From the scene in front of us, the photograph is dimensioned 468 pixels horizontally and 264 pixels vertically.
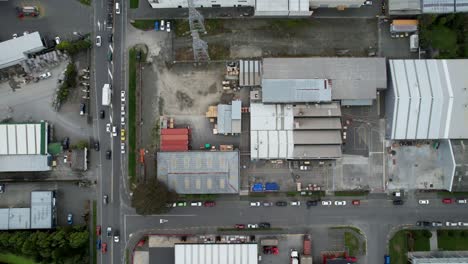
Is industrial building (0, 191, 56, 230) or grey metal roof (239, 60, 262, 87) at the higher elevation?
grey metal roof (239, 60, 262, 87)

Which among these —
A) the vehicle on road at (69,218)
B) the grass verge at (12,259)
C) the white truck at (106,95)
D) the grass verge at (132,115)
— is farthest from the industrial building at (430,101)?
the grass verge at (12,259)

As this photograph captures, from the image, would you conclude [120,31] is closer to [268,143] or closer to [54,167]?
[54,167]

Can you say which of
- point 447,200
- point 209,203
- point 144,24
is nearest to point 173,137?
point 209,203

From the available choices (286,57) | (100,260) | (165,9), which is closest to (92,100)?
(165,9)

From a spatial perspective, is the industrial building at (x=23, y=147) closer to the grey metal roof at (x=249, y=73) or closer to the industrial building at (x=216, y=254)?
the industrial building at (x=216, y=254)

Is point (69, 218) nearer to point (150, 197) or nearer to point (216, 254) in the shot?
point (150, 197)

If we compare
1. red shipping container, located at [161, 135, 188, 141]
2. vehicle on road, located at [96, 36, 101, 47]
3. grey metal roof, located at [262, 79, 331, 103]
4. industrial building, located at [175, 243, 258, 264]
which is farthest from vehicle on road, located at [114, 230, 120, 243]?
grey metal roof, located at [262, 79, 331, 103]

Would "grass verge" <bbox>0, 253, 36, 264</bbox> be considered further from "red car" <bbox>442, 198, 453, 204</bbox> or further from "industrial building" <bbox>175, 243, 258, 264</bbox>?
"red car" <bbox>442, 198, 453, 204</bbox>
